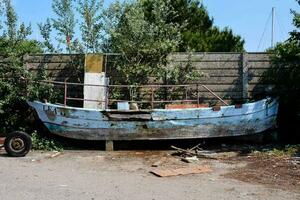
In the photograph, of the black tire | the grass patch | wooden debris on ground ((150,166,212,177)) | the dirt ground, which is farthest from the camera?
the black tire

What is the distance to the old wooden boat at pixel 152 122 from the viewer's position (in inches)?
549

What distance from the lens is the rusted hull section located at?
1395cm

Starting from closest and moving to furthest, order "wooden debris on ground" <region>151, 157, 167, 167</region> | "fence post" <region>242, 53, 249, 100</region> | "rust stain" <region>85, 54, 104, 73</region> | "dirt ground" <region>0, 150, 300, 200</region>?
"dirt ground" <region>0, 150, 300, 200</region>
"wooden debris on ground" <region>151, 157, 167, 167</region>
"fence post" <region>242, 53, 249, 100</region>
"rust stain" <region>85, 54, 104, 73</region>

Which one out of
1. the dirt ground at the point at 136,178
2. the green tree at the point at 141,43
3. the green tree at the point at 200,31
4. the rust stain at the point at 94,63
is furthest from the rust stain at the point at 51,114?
the green tree at the point at 200,31

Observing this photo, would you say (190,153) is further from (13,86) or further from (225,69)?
(13,86)

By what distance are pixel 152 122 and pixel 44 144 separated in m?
3.18

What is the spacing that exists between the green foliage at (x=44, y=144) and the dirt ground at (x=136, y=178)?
65 centimetres

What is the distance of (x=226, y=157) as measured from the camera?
1300cm

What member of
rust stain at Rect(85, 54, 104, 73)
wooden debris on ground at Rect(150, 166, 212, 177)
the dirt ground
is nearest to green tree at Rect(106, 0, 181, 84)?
rust stain at Rect(85, 54, 104, 73)

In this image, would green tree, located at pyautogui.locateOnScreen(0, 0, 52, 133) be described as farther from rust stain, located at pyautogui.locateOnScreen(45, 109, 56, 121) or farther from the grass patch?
the grass patch

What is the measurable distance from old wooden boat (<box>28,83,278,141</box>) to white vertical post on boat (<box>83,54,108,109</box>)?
77 centimetres

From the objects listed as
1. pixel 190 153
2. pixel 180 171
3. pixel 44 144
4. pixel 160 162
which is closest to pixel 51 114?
pixel 44 144

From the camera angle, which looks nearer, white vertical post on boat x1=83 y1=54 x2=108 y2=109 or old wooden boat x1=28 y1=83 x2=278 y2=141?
old wooden boat x1=28 y1=83 x2=278 y2=141

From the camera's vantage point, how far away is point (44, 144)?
47.4 ft
